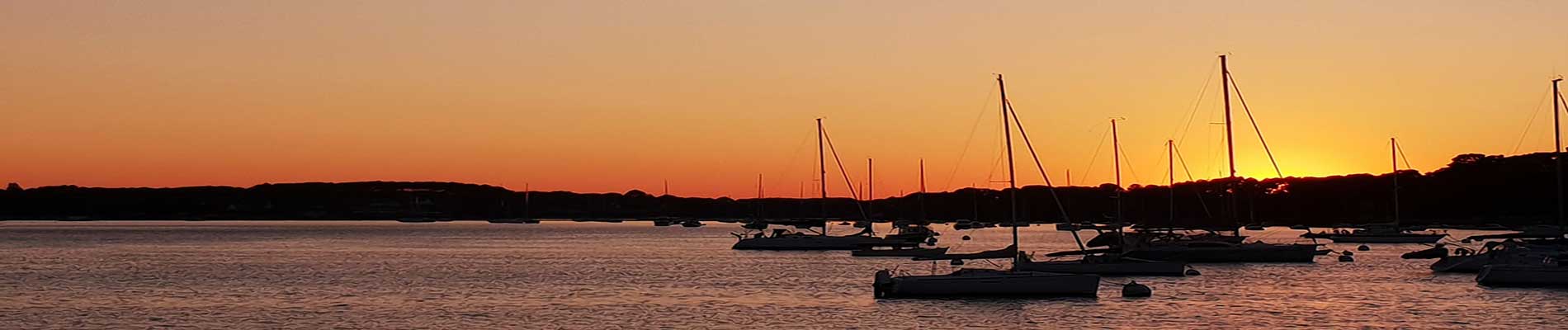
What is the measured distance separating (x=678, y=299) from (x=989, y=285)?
12152 millimetres

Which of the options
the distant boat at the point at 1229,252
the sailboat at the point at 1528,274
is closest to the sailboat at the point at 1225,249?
the distant boat at the point at 1229,252

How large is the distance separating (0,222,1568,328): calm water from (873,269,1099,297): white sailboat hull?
1.84 ft

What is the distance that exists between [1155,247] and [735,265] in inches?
883

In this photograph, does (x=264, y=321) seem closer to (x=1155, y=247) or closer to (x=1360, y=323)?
(x=1360, y=323)

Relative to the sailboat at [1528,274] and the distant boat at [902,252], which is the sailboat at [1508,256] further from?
the distant boat at [902,252]

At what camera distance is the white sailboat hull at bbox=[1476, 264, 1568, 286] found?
2472 inches

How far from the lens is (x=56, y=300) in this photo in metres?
62.8

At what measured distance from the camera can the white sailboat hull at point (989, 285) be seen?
187 feet

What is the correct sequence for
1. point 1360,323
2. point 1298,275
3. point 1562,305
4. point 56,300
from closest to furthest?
1. point 1360,323
2. point 1562,305
3. point 56,300
4. point 1298,275

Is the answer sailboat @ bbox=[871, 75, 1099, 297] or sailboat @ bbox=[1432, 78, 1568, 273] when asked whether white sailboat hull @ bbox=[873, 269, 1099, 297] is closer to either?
sailboat @ bbox=[871, 75, 1099, 297]

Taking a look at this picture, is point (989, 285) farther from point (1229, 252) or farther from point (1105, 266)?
point (1229, 252)

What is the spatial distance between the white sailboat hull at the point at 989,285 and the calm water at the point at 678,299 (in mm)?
560

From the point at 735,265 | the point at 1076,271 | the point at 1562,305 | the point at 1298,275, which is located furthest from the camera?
the point at 735,265

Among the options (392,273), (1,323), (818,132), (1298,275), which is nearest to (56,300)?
(1,323)
